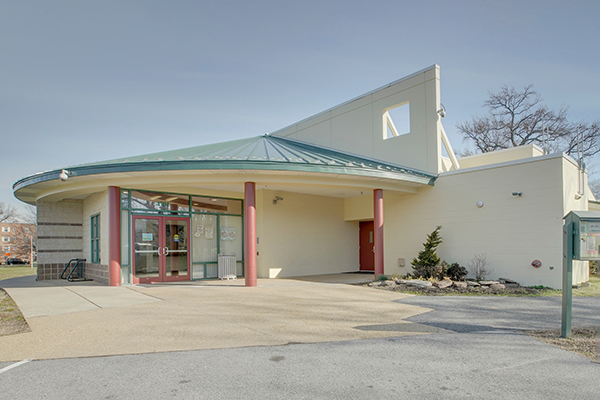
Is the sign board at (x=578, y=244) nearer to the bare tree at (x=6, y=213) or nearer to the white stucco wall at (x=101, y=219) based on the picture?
the white stucco wall at (x=101, y=219)

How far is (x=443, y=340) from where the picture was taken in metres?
5.63

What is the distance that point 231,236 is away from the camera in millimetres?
15008

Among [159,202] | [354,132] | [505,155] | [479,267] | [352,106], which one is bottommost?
[479,267]

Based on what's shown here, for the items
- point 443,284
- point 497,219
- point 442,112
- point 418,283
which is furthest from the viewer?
point 442,112

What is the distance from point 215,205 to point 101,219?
3.81 metres

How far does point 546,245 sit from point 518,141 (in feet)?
69.5

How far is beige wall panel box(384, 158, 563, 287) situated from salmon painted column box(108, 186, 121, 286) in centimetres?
990

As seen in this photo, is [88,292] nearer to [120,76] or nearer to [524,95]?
[120,76]

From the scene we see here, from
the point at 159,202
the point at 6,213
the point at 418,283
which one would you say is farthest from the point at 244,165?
the point at 6,213

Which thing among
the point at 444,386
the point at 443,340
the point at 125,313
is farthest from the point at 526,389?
the point at 125,313

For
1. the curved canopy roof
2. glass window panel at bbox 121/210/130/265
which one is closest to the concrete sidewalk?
glass window panel at bbox 121/210/130/265

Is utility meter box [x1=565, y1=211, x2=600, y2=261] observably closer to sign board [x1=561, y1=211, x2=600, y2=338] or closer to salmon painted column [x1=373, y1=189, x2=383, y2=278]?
sign board [x1=561, y1=211, x2=600, y2=338]

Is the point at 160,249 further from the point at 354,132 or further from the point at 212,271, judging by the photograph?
the point at 354,132

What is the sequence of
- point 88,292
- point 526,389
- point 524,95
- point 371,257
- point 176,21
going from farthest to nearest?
point 524,95, point 371,257, point 176,21, point 88,292, point 526,389
